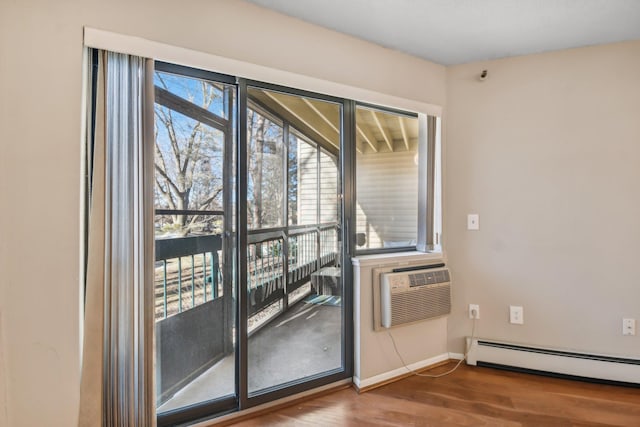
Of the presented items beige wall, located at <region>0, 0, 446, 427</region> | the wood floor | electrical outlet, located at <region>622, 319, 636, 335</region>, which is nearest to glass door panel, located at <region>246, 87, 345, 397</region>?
the wood floor

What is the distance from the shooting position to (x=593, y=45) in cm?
235

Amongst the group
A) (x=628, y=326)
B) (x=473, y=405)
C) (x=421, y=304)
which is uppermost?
(x=421, y=304)

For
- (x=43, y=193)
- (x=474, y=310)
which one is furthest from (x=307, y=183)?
(x=474, y=310)

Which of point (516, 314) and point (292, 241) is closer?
point (292, 241)

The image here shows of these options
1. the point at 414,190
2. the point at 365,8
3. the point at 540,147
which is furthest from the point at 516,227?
the point at 365,8

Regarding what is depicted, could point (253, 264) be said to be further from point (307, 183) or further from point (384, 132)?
point (384, 132)

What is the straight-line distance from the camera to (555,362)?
94.3 inches

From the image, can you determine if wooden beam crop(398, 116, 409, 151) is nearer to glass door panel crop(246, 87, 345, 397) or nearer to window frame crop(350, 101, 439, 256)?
window frame crop(350, 101, 439, 256)

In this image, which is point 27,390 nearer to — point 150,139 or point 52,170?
point 52,170

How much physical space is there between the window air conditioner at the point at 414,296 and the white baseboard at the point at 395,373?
0.37 metres

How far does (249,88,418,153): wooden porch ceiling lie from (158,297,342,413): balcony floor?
3.75 ft

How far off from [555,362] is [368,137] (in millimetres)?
2127

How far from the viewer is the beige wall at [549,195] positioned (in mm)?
2326

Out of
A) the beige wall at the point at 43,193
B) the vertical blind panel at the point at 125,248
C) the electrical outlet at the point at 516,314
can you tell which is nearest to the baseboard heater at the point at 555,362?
the electrical outlet at the point at 516,314
